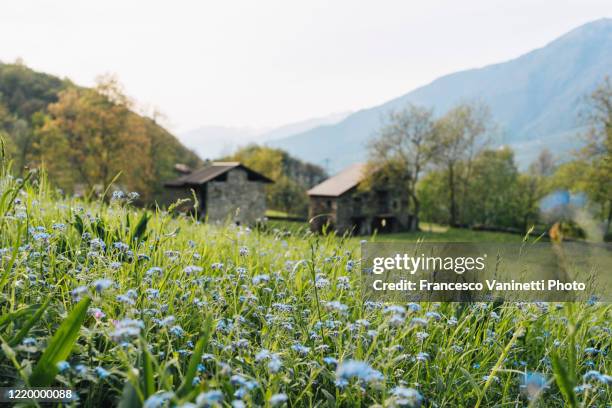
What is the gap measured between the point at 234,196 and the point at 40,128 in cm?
1583

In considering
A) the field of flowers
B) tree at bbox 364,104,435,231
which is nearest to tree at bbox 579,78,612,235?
tree at bbox 364,104,435,231

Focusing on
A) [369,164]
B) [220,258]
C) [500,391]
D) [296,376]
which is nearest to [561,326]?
[500,391]

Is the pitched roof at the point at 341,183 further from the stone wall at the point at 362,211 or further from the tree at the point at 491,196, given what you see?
the tree at the point at 491,196

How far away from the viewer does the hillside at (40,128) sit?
1368 inches

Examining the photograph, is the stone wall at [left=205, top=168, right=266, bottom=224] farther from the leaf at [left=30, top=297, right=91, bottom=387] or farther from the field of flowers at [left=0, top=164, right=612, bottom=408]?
the leaf at [left=30, top=297, right=91, bottom=387]

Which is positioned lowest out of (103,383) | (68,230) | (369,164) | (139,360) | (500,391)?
(500,391)

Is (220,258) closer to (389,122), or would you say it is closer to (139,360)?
(139,360)

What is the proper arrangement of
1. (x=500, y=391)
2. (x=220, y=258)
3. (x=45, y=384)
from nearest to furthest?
(x=45, y=384), (x=500, y=391), (x=220, y=258)

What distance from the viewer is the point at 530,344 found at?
3650 mm

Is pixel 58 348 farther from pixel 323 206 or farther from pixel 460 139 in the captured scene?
pixel 460 139

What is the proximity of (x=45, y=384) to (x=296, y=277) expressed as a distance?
2061 millimetres

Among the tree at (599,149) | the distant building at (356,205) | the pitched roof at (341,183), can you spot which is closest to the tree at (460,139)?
the distant building at (356,205)

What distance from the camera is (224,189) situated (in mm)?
33875

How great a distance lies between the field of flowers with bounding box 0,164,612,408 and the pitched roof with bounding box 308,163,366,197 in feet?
116
